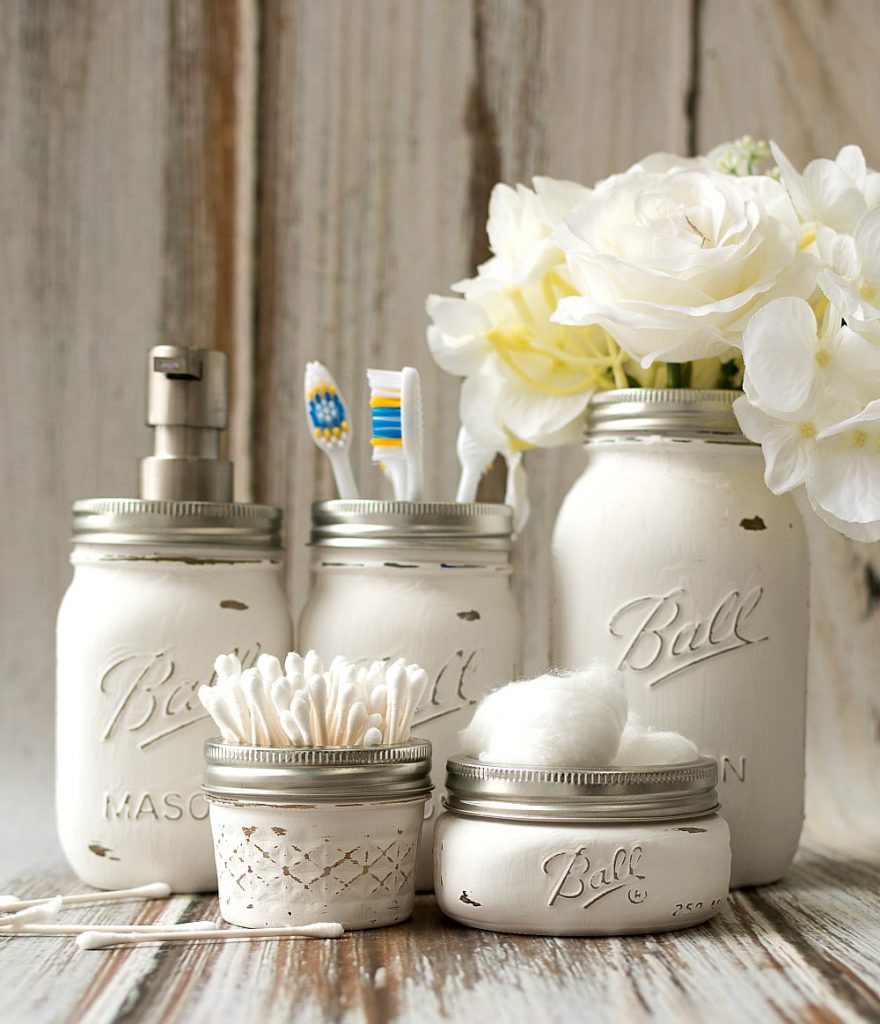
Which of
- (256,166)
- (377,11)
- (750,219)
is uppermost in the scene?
(377,11)

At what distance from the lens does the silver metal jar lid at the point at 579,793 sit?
58cm

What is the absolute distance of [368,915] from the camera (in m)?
0.60

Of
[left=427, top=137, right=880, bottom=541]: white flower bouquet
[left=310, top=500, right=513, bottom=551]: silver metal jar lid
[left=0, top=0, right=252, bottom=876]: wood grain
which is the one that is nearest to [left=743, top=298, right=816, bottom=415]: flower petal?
[left=427, top=137, right=880, bottom=541]: white flower bouquet

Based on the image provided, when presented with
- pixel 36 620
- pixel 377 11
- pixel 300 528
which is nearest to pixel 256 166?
pixel 377 11

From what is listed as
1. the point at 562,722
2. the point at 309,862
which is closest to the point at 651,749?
the point at 562,722

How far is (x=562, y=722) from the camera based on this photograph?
1.94 ft

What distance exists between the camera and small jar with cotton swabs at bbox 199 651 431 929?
0.59m

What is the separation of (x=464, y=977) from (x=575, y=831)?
0.26 feet

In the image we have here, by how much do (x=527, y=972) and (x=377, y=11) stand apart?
73 cm

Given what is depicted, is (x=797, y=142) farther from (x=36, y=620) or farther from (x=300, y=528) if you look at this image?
(x=36, y=620)

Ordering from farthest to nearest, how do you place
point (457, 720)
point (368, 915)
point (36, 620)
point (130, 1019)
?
point (36, 620) → point (457, 720) → point (368, 915) → point (130, 1019)

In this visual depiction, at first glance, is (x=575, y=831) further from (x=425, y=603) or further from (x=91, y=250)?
(x=91, y=250)

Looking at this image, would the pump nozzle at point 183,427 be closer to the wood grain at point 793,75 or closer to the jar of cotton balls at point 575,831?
the jar of cotton balls at point 575,831

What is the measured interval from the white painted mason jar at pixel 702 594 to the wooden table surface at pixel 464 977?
0.09 metres
